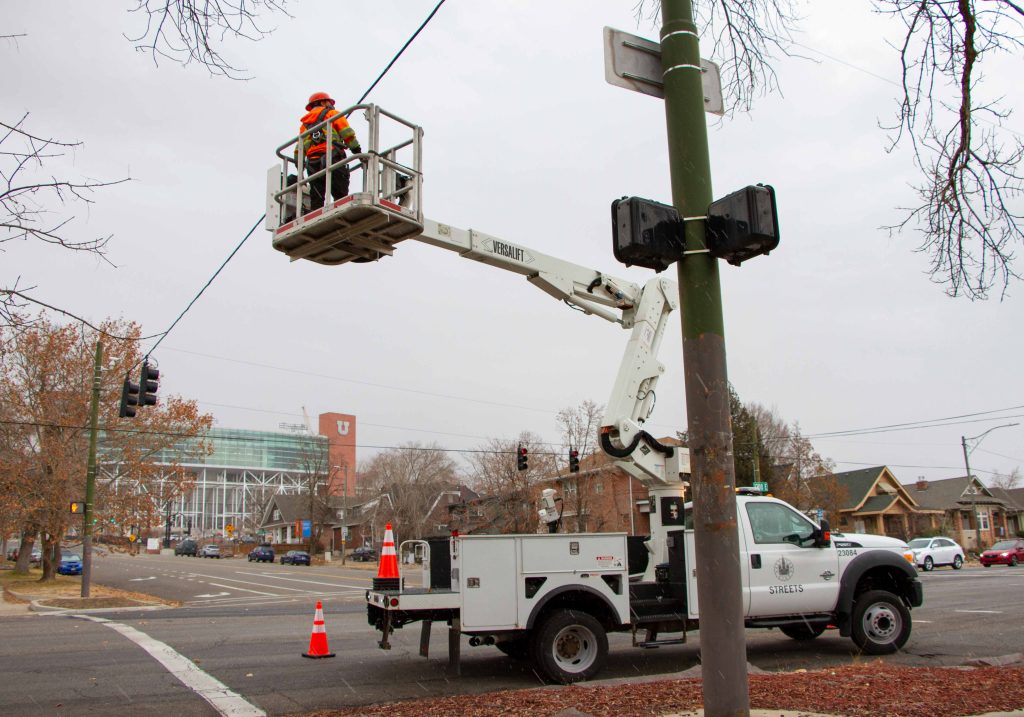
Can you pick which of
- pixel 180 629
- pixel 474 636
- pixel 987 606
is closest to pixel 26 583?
pixel 180 629

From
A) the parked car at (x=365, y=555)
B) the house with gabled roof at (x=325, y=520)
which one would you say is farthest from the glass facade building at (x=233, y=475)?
the parked car at (x=365, y=555)

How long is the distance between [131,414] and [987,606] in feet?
64.2

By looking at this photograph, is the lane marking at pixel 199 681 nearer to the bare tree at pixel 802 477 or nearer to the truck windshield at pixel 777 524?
the truck windshield at pixel 777 524

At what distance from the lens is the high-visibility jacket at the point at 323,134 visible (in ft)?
28.5

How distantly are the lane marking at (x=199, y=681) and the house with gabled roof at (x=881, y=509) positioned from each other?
5324cm

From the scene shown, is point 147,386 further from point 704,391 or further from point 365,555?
point 365,555

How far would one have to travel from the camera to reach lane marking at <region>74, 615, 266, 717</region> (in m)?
7.77

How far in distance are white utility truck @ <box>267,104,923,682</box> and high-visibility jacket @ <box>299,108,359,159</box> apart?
0.86 feet

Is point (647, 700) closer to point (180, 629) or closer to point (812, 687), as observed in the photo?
point (812, 687)

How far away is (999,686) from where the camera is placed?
6.84 meters

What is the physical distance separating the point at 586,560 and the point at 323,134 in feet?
18.5

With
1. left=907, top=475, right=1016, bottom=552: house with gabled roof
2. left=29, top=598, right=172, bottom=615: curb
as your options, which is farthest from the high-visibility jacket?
left=907, top=475, right=1016, bottom=552: house with gabled roof

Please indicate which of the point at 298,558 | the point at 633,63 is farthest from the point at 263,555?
the point at 633,63

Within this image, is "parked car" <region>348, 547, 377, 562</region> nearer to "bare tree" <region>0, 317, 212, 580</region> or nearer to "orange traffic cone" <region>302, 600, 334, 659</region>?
"bare tree" <region>0, 317, 212, 580</region>
